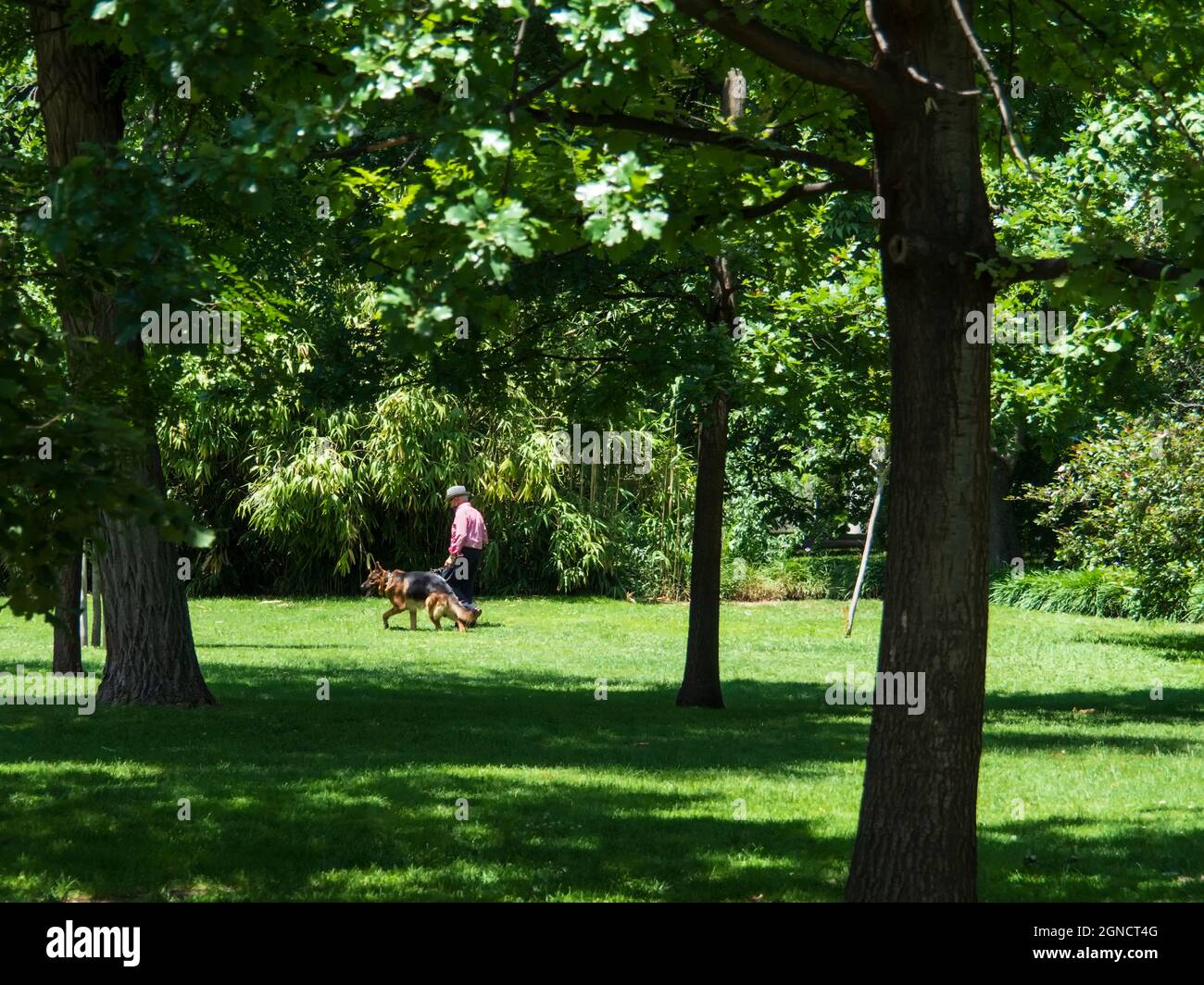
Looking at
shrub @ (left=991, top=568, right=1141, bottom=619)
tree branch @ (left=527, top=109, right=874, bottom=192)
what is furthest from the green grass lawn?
shrub @ (left=991, top=568, right=1141, bottom=619)

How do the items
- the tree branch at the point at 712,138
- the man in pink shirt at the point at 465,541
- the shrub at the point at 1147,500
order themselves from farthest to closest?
1. the man in pink shirt at the point at 465,541
2. the shrub at the point at 1147,500
3. the tree branch at the point at 712,138

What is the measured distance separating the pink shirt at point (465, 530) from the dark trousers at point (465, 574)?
0.09 m

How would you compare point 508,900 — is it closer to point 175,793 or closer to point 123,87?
point 175,793

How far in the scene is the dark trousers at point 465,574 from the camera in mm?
21156

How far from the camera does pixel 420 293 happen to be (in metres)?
4.70

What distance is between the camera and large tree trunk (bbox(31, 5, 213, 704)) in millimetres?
10820

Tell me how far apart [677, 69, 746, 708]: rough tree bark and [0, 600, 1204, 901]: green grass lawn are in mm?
444

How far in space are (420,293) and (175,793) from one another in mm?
4512

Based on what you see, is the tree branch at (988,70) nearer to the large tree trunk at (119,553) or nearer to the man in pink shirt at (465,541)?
the large tree trunk at (119,553)

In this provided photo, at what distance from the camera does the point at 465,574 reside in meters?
21.2

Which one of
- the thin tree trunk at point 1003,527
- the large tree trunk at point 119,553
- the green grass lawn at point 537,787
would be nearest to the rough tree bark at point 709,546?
the green grass lawn at point 537,787

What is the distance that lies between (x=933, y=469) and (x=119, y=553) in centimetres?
764

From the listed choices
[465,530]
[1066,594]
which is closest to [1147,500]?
[1066,594]
